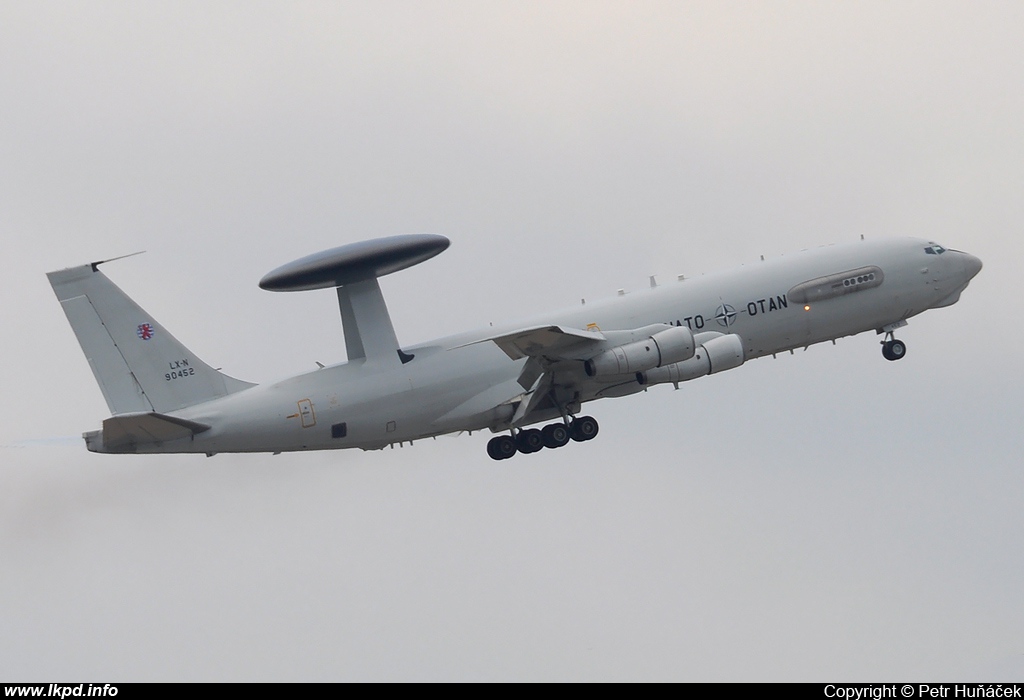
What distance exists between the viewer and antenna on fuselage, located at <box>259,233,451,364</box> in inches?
1452

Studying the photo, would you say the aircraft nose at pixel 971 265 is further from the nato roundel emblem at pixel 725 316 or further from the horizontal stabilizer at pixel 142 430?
the horizontal stabilizer at pixel 142 430

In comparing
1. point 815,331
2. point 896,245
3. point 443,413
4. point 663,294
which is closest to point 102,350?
point 443,413

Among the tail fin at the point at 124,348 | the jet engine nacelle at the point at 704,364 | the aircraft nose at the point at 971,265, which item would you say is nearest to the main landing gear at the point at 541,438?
the jet engine nacelle at the point at 704,364

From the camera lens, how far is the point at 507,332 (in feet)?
132

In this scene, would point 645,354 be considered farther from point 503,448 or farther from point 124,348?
point 124,348

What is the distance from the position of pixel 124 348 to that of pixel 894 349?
24122mm

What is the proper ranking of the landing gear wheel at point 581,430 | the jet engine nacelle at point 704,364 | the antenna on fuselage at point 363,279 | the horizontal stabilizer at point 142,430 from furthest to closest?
1. the landing gear wheel at point 581,430
2. the jet engine nacelle at point 704,364
3. the antenna on fuselage at point 363,279
4. the horizontal stabilizer at point 142,430

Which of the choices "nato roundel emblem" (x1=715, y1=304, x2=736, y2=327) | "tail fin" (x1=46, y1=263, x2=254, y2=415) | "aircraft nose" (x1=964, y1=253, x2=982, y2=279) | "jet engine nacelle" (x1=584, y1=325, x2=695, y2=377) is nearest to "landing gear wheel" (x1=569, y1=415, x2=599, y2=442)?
"jet engine nacelle" (x1=584, y1=325, x2=695, y2=377)

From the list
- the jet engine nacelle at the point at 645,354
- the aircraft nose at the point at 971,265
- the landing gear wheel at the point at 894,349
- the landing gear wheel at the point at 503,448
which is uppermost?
the aircraft nose at the point at 971,265

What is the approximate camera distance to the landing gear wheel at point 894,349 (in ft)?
147

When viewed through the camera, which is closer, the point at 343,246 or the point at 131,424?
the point at 131,424

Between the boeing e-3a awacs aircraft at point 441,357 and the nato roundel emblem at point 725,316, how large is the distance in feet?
0.14

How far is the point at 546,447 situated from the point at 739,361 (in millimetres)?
6236

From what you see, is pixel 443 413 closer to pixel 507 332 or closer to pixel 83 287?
pixel 507 332
